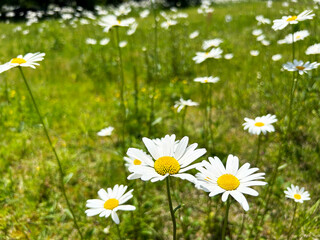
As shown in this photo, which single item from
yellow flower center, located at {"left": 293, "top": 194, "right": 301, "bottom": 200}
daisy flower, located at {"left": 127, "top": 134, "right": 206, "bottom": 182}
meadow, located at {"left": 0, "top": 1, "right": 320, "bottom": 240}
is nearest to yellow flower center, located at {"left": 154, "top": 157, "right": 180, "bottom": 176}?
daisy flower, located at {"left": 127, "top": 134, "right": 206, "bottom": 182}

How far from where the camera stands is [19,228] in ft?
5.96

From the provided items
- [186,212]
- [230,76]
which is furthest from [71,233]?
[230,76]

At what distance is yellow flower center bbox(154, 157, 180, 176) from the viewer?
98 cm

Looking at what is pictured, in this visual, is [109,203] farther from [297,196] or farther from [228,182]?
[297,196]

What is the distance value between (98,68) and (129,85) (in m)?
0.83

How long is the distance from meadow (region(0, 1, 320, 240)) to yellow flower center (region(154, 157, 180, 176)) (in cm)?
31

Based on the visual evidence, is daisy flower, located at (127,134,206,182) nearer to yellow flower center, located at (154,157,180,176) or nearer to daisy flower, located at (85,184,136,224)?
yellow flower center, located at (154,157,180,176)

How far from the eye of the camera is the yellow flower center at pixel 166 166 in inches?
38.4

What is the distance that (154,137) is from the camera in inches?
102

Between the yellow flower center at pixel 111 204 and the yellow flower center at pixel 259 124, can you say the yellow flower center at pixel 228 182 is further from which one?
the yellow flower center at pixel 259 124

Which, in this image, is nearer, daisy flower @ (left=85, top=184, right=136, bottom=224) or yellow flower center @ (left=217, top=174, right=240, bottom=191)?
yellow flower center @ (left=217, top=174, right=240, bottom=191)

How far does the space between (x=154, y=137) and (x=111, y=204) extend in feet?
4.58

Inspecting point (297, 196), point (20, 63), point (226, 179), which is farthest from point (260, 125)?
point (20, 63)

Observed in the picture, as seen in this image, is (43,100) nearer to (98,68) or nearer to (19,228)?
(98,68)
